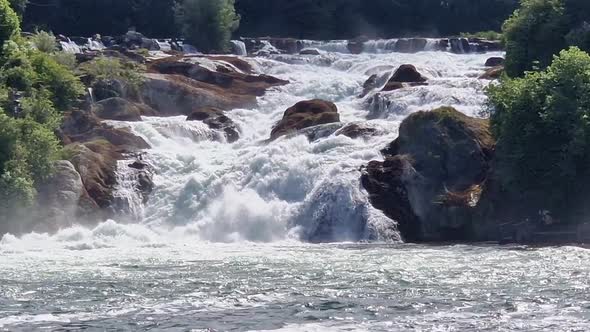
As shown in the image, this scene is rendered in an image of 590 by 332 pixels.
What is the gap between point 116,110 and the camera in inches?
2968

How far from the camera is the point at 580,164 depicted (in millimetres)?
53094

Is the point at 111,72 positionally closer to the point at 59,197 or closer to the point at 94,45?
the point at 59,197

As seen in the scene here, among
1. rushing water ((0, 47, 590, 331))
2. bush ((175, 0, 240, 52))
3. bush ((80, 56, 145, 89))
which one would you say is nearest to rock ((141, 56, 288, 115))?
bush ((80, 56, 145, 89))

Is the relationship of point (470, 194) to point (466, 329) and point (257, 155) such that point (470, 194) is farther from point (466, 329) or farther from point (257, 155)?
point (466, 329)

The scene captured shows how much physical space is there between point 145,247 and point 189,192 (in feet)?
30.3

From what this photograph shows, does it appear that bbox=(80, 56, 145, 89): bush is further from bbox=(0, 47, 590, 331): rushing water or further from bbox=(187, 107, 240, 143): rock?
bbox=(187, 107, 240, 143): rock

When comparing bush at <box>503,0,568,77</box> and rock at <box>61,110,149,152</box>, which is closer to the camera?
bush at <box>503,0,568,77</box>

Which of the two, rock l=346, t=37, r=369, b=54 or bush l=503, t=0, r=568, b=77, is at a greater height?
rock l=346, t=37, r=369, b=54

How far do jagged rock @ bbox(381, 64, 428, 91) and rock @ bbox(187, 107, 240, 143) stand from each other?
11.1 m

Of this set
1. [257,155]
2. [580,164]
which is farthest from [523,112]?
[257,155]

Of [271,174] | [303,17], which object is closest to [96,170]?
[271,174]

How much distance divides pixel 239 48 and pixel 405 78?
123 ft

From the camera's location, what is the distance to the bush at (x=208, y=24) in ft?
376

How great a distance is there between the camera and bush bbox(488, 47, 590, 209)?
5288cm
